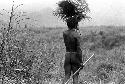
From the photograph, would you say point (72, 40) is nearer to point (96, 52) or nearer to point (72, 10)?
point (72, 10)

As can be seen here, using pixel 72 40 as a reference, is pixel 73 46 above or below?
below

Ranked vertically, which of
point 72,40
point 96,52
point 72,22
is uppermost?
point 72,22

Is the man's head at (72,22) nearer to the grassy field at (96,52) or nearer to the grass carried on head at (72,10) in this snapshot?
the grass carried on head at (72,10)

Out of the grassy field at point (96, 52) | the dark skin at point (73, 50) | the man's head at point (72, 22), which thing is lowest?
the grassy field at point (96, 52)

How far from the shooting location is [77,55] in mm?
6871

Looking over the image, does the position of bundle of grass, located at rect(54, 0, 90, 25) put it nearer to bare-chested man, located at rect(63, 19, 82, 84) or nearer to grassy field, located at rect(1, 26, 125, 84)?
bare-chested man, located at rect(63, 19, 82, 84)

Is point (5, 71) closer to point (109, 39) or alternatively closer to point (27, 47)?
point (27, 47)

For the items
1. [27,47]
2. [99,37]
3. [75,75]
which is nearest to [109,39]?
[99,37]

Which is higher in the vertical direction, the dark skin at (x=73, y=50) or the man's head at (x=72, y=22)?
the man's head at (x=72, y=22)

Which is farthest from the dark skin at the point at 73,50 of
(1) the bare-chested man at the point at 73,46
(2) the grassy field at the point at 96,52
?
(2) the grassy field at the point at 96,52

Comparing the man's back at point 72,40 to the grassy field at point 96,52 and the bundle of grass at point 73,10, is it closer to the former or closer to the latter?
the bundle of grass at point 73,10

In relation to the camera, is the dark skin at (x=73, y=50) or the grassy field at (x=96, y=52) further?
the grassy field at (x=96, y=52)

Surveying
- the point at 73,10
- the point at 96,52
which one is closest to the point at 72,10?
the point at 73,10

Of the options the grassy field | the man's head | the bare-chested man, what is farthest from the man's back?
the grassy field
